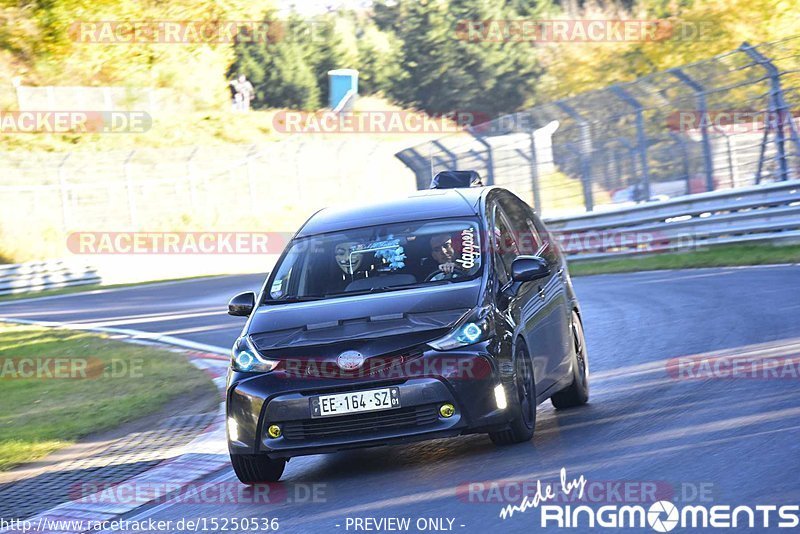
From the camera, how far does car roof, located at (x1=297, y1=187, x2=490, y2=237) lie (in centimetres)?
866

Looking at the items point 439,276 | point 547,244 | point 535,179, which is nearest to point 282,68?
point 535,179

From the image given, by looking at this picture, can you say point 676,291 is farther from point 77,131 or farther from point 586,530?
point 77,131

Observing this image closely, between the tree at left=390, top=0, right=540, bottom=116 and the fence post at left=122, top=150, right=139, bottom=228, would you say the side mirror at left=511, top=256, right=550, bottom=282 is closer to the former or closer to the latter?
the fence post at left=122, top=150, right=139, bottom=228

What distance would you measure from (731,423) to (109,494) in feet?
12.4

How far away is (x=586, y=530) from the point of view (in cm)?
572

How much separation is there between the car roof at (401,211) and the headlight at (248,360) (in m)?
1.31

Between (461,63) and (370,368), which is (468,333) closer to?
(370,368)

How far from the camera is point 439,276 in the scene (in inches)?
321

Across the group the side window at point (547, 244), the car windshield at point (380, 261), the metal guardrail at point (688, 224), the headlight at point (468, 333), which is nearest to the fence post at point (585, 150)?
the metal guardrail at point (688, 224)

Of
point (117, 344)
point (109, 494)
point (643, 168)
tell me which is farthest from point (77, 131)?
point (109, 494)

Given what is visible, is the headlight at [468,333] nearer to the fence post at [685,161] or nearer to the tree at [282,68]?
the fence post at [685,161]

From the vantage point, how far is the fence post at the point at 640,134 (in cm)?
2384

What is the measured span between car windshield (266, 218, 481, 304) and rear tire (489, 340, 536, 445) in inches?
24.7

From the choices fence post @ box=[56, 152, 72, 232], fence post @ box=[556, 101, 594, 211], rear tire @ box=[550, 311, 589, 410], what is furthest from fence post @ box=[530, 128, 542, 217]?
fence post @ box=[56, 152, 72, 232]
